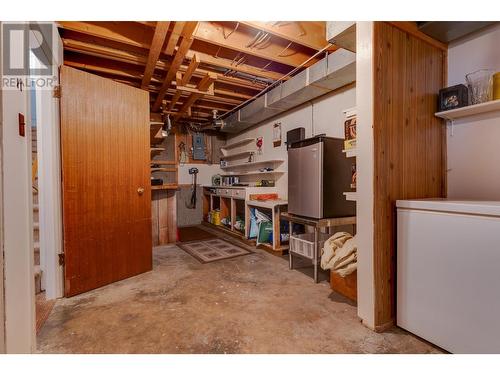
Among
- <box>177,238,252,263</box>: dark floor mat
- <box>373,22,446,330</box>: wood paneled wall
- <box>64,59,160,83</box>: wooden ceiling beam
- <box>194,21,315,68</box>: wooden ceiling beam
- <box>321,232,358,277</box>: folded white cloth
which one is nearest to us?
<box>373,22,446,330</box>: wood paneled wall

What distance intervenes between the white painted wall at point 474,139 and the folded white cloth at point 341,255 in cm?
87

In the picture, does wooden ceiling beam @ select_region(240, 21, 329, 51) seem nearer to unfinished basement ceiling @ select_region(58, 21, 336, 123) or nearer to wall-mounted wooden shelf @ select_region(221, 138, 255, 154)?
unfinished basement ceiling @ select_region(58, 21, 336, 123)

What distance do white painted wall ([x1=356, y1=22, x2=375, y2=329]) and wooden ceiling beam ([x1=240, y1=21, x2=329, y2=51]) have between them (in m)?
0.83

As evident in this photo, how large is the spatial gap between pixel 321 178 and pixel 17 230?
2.38m

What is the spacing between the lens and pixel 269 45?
9.13ft

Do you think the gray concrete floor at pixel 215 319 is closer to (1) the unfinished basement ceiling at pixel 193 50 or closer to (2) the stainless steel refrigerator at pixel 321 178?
(2) the stainless steel refrigerator at pixel 321 178

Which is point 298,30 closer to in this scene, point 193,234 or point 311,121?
point 311,121

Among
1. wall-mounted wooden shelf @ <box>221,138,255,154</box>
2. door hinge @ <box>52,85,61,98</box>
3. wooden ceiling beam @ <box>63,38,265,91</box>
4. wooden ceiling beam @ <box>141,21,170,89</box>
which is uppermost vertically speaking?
wooden ceiling beam @ <box>63,38,265,91</box>

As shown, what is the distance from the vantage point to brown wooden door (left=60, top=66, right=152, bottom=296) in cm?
222

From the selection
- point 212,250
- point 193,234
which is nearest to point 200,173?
point 193,234

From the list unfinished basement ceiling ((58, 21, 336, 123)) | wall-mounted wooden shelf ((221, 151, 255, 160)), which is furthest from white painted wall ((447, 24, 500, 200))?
wall-mounted wooden shelf ((221, 151, 255, 160))

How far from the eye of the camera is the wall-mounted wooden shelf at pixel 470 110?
1571 mm

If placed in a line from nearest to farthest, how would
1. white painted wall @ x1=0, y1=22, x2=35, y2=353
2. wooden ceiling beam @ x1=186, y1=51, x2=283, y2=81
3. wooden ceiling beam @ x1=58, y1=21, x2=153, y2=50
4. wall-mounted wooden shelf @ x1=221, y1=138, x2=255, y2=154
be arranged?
white painted wall @ x1=0, y1=22, x2=35, y2=353 < wooden ceiling beam @ x1=58, y1=21, x2=153, y2=50 < wooden ceiling beam @ x1=186, y1=51, x2=283, y2=81 < wall-mounted wooden shelf @ x1=221, y1=138, x2=255, y2=154
